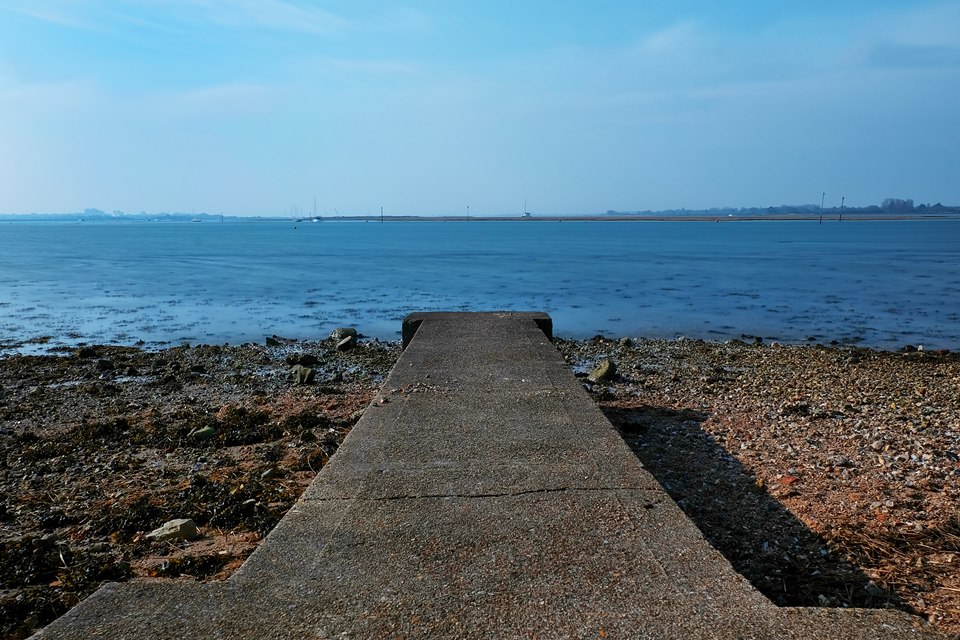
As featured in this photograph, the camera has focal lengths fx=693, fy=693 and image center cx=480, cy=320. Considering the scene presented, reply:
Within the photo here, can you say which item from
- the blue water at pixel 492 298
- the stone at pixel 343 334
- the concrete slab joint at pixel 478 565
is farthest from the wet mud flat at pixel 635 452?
the blue water at pixel 492 298

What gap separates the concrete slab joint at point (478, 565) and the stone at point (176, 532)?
1.29 m

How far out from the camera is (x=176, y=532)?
16.5 feet

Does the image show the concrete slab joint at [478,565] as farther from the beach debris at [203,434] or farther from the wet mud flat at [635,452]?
the beach debris at [203,434]

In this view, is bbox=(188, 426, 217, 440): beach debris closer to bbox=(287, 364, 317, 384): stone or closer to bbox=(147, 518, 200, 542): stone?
bbox=(147, 518, 200, 542): stone

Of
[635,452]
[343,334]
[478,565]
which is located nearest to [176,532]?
[478,565]

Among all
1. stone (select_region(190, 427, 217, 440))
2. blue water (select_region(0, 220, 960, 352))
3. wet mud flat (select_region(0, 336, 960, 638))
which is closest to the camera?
wet mud flat (select_region(0, 336, 960, 638))

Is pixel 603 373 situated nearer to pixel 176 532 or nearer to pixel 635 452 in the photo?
pixel 635 452

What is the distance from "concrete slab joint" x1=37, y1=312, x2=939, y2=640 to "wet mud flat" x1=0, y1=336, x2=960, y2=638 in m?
1.09

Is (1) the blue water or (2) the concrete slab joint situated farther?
(1) the blue water

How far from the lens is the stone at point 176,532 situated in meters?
A: 5.01

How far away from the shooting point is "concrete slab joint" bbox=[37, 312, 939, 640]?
2818 millimetres

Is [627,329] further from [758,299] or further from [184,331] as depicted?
[184,331]

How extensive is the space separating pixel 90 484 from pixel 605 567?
17.7 ft

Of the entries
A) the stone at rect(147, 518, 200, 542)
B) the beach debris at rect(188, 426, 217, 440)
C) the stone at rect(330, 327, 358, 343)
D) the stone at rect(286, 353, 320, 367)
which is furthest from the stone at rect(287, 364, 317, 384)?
the stone at rect(147, 518, 200, 542)
